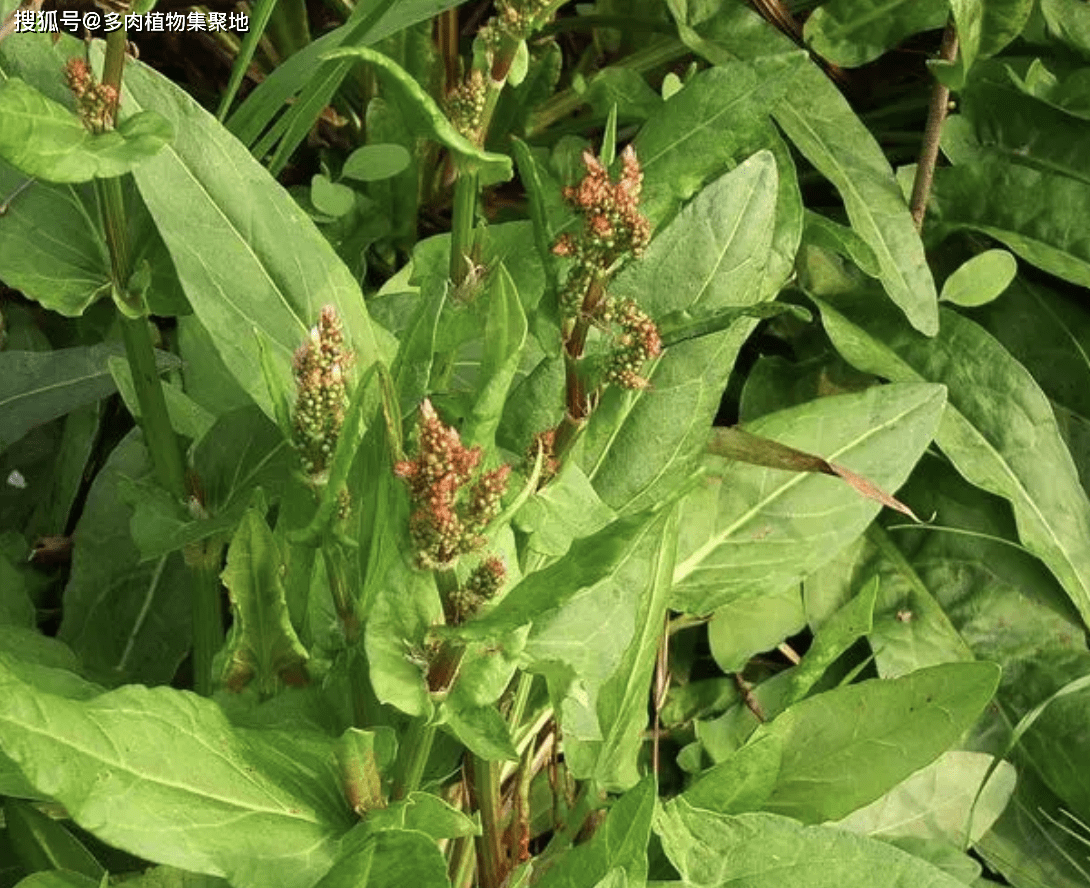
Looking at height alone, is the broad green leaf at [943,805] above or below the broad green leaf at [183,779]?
below

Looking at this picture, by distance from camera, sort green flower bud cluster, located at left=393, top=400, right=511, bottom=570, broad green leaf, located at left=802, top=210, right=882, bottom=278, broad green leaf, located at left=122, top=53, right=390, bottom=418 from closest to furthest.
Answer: green flower bud cluster, located at left=393, top=400, right=511, bottom=570, broad green leaf, located at left=122, top=53, right=390, bottom=418, broad green leaf, located at left=802, top=210, right=882, bottom=278

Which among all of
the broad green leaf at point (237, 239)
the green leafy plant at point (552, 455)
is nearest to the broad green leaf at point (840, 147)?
the green leafy plant at point (552, 455)

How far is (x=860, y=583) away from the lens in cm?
99

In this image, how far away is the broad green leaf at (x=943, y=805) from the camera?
0.93m

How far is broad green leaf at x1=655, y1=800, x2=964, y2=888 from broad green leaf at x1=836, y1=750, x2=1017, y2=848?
0.22 m

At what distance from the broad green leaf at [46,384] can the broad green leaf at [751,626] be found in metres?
0.36

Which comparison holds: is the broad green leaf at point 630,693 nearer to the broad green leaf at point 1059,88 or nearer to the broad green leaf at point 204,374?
the broad green leaf at point 204,374

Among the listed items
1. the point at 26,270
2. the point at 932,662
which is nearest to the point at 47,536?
the point at 26,270

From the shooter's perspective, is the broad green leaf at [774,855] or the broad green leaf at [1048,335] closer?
the broad green leaf at [774,855]

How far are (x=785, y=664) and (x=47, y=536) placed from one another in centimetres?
46

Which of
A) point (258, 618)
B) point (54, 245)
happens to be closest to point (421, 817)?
point (258, 618)

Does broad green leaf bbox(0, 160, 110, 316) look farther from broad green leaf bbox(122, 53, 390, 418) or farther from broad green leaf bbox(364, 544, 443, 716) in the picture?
broad green leaf bbox(364, 544, 443, 716)

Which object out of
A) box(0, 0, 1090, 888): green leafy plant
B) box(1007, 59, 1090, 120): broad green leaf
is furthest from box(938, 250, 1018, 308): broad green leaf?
box(1007, 59, 1090, 120): broad green leaf

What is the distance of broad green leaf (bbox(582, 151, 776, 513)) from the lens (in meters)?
0.79
